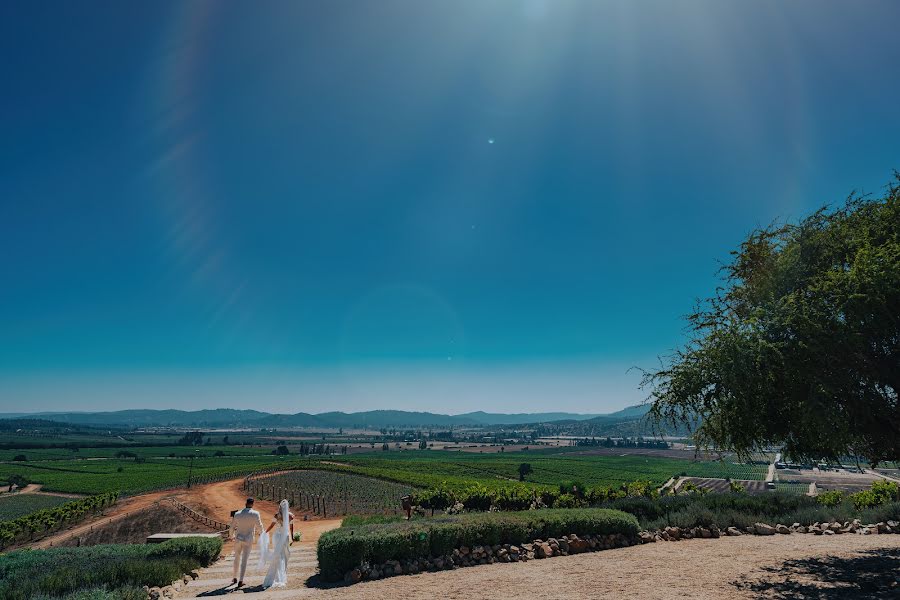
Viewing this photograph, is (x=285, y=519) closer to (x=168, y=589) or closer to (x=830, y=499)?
(x=168, y=589)

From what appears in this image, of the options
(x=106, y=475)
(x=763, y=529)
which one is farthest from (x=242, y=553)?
(x=106, y=475)

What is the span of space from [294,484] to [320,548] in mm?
79225

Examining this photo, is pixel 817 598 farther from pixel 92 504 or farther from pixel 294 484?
pixel 294 484

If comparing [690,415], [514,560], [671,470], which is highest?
[690,415]

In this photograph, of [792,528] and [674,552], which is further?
[792,528]

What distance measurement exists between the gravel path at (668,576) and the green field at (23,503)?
3189 inches

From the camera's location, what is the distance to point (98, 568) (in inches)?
432

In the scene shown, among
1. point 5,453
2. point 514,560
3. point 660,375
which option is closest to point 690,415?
point 660,375

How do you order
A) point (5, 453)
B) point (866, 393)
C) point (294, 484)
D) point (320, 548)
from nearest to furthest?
point (866, 393)
point (320, 548)
point (294, 484)
point (5, 453)

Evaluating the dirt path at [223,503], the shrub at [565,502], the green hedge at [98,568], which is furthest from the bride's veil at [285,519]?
the dirt path at [223,503]

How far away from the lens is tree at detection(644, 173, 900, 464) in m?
10.0

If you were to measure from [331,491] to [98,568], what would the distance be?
68903mm

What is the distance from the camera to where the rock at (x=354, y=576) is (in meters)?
11.7

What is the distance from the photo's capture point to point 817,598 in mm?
8789
